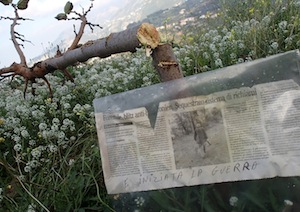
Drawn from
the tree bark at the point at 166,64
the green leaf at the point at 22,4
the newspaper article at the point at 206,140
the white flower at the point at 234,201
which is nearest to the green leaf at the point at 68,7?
the green leaf at the point at 22,4

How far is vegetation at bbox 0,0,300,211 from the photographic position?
6.17 ft

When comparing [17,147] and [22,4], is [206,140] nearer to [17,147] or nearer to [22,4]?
[17,147]

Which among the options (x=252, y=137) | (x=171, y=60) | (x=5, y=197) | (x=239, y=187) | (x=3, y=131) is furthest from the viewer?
(x=3, y=131)

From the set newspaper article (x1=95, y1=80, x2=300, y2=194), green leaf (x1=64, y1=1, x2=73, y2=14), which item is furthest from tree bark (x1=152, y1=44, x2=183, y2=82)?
green leaf (x1=64, y1=1, x2=73, y2=14)

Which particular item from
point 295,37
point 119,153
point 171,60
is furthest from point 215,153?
point 295,37

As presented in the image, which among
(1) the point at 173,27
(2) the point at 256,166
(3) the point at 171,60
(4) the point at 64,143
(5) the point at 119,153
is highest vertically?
(3) the point at 171,60

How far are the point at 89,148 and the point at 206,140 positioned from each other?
1378 millimetres

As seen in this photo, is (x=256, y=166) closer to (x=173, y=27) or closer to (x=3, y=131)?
(x=3, y=131)

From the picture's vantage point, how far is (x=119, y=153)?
189cm

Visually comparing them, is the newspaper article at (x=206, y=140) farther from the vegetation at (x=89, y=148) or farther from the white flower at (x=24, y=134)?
the white flower at (x=24, y=134)

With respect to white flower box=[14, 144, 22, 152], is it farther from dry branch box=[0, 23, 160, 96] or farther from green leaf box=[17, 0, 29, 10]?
green leaf box=[17, 0, 29, 10]

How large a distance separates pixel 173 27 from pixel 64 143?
11.9ft

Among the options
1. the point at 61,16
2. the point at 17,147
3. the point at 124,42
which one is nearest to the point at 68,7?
the point at 61,16

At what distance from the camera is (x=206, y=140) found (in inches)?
70.3
